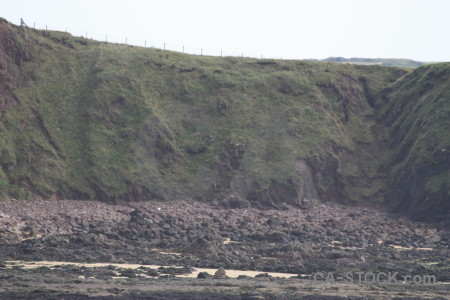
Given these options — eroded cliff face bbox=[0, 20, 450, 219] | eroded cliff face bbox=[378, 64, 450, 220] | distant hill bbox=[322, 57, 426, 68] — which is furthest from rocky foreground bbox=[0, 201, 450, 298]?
distant hill bbox=[322, 57, 426, 68]

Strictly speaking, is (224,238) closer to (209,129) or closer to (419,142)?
(209,129)

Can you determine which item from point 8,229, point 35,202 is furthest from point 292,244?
point 35,202

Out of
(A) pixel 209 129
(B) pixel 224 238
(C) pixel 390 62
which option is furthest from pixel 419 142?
(C) pixel 390 62

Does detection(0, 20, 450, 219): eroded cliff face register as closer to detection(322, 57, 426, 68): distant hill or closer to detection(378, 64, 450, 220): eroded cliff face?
detection(378, 64, 450, 220): eroded cliff face

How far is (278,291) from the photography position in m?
33.7

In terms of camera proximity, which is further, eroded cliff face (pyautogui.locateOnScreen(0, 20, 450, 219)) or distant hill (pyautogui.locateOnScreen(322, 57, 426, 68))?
distant hill (pyautogui.locateOnScreen(322, 57, 426, 68))

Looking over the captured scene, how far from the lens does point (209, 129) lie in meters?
74.0

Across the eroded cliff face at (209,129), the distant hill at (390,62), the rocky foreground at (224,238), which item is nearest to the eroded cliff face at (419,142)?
the eroded cliff face at (209,129)

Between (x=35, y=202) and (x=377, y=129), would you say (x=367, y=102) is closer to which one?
(x=377, y=129)

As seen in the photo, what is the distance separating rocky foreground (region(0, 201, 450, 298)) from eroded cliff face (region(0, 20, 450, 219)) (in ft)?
10.3

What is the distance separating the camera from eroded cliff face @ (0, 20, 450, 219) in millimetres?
64438

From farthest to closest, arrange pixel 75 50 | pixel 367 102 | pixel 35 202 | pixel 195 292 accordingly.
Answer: pixel 367 102, pixel 75 50, pixel 35 202, pixel 195 292

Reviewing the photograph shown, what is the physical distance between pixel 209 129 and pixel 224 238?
23824 mm

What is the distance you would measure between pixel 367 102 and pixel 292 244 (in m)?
40.3
